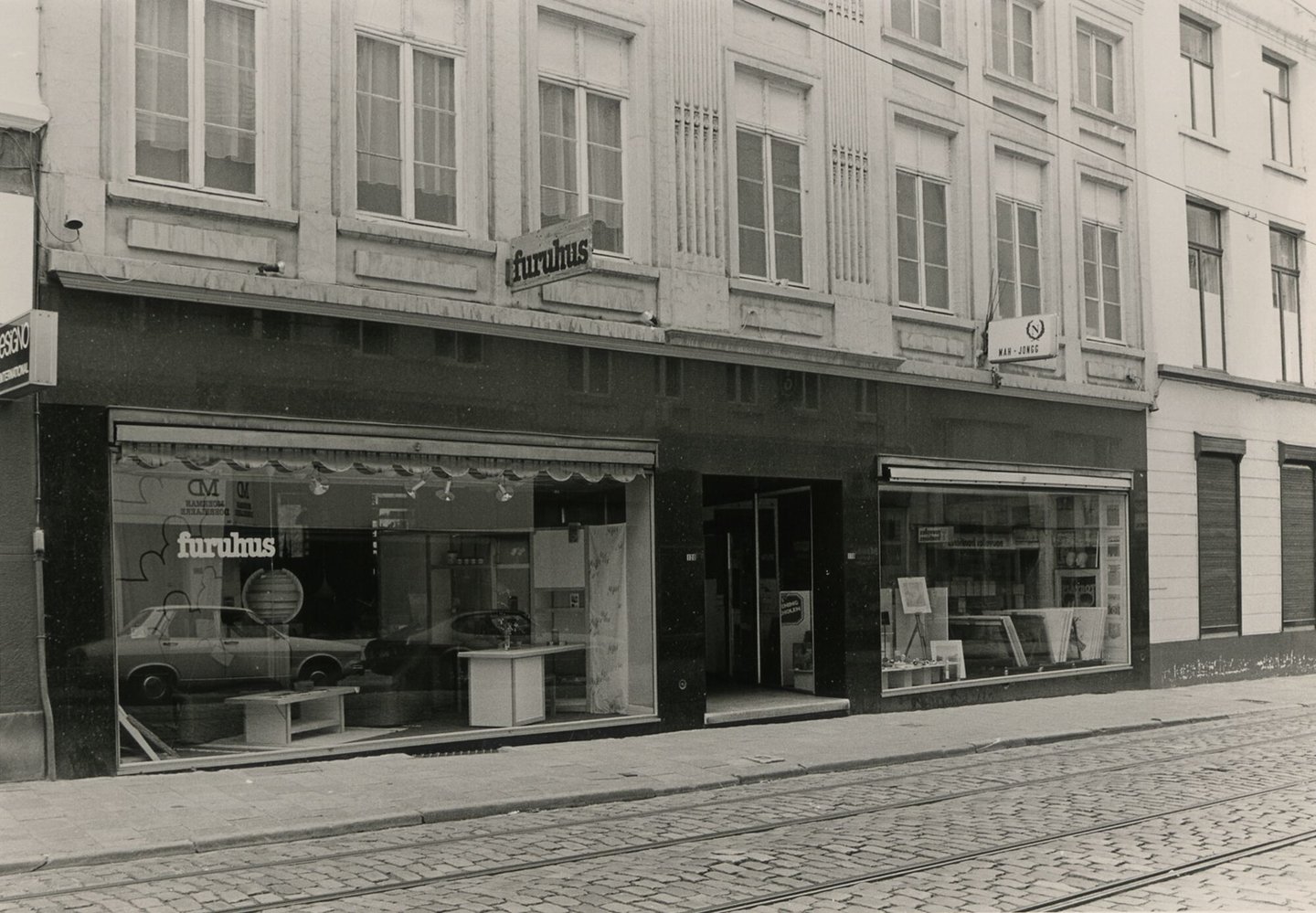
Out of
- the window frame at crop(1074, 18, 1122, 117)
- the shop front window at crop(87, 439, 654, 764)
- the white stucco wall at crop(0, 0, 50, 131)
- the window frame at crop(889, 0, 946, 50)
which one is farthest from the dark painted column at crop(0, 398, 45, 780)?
the window frame at crop(1074, 18, 1122, 117)

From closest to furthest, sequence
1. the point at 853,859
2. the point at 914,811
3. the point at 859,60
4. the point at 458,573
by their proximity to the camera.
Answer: the point at 853,859 < the point at 914,811 < the point at 458,573 < the point at 859,60

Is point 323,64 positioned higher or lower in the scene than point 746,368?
higher

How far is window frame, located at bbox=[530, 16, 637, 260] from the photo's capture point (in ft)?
45.6

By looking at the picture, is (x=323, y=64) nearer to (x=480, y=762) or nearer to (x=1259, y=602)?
(x=480, y=762)

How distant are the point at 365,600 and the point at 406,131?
15.1 feet

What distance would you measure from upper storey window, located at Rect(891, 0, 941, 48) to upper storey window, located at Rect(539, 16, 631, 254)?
189 inches

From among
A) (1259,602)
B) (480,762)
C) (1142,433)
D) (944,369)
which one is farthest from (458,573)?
(1259,602)

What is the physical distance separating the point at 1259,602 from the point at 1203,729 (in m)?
7.72

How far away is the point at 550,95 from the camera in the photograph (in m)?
14.1

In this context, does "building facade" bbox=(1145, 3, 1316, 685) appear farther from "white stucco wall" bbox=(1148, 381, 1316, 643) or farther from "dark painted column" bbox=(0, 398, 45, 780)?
"dark painted column" bbox=(0, 398, 45, 780)


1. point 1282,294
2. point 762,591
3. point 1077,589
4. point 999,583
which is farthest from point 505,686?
point 1282,294

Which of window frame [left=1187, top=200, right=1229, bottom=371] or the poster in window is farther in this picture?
window frame [left=1187, top=200, right=1229, bottom=371]

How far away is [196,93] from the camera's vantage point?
38.3 ft

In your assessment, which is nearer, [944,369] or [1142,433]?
[944,369]
